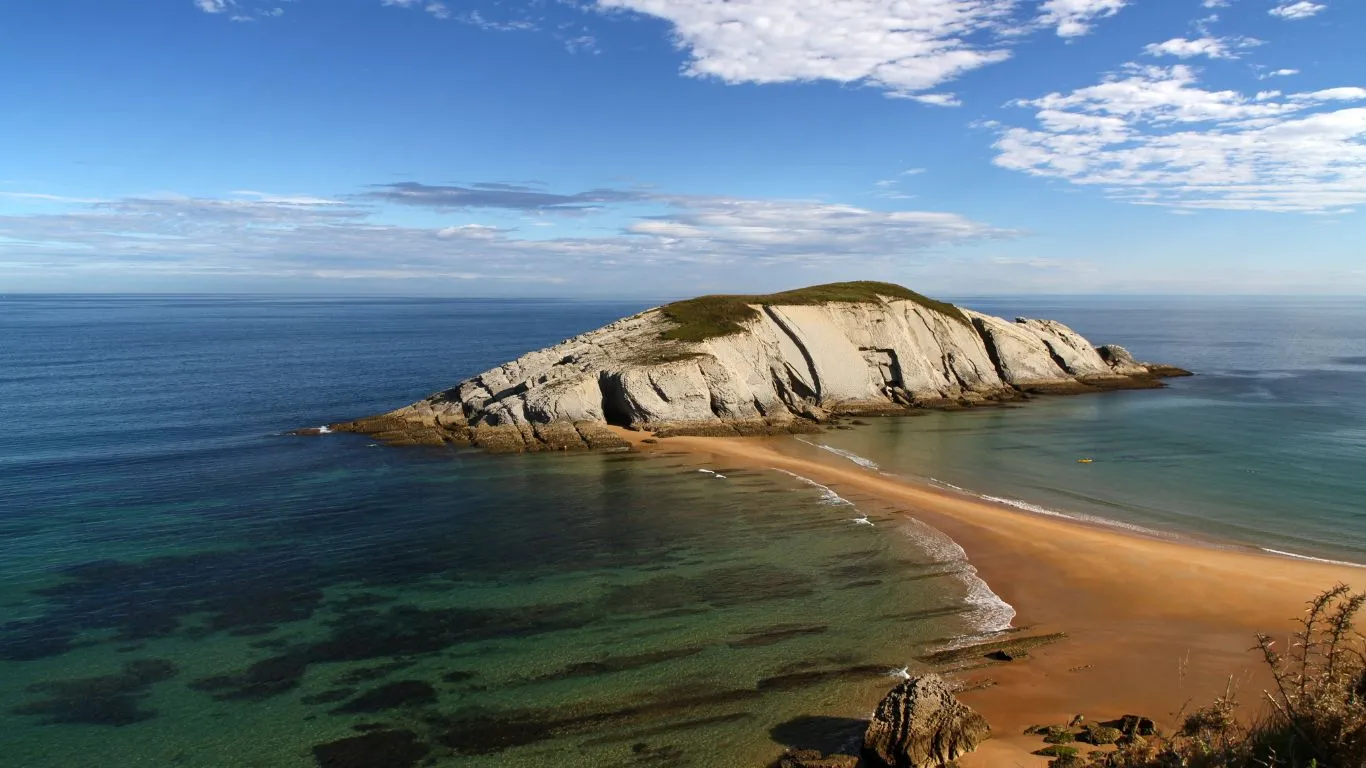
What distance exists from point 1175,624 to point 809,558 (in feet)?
32.3

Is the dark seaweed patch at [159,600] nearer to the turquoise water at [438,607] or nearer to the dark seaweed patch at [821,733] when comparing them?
the turquoise water at [438,607]

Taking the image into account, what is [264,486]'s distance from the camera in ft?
105

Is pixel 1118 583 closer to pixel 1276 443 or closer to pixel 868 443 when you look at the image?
pixel 868 443

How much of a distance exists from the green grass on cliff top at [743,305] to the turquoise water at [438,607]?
16.8 m

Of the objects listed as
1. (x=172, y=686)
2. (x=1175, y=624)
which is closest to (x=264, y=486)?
(x=172, y=686)

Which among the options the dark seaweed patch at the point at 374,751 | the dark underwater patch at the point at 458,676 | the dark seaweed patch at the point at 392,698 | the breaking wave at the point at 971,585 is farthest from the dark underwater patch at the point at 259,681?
the breaking wave at the point at 971,585

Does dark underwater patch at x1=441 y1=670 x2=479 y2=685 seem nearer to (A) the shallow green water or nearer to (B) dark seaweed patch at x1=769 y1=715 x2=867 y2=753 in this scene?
(A) the shallow green water

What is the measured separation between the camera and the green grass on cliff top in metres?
51.4

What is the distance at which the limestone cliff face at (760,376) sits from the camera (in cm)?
4372

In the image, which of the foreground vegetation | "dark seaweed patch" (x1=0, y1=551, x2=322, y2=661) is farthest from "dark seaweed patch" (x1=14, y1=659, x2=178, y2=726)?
the foreground vegetation

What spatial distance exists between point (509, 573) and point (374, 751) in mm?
8769

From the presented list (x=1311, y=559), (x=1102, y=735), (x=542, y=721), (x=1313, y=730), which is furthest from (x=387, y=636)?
(x=1311, y=559)

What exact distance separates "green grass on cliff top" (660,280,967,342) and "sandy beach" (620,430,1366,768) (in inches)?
931

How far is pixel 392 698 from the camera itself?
15023mm
